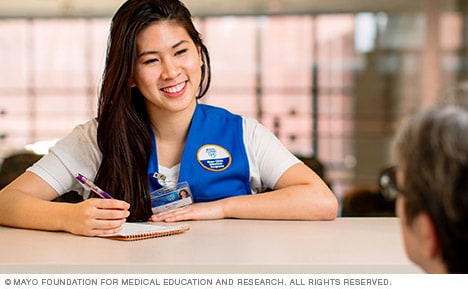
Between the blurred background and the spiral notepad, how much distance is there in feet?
31.3

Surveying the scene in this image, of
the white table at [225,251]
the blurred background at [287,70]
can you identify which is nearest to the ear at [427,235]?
the white table at [225,251]

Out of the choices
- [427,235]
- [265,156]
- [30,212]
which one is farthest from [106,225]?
[427,235]

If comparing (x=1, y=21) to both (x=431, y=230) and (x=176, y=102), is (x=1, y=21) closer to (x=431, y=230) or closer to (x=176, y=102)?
(x=176, y=102)

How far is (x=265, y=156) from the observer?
2.03 metres

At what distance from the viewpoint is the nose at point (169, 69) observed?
189 centimetres

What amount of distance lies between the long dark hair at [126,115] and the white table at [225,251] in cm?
25

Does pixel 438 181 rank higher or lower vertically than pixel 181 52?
lower

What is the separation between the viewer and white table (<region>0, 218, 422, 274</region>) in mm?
1283

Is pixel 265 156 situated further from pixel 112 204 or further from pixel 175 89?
pixel 112 204

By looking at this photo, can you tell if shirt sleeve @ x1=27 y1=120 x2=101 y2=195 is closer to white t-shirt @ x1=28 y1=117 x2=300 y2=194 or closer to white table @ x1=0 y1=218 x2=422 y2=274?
white t-shirt @ x1=28 y1=117 x2=300 y2=194

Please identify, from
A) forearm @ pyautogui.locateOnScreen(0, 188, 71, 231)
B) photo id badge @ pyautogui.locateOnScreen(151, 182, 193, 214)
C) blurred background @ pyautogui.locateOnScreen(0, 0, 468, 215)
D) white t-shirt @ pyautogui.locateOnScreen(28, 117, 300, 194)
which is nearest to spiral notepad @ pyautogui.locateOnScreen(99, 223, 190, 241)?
forearm @ pyautogui.locateOnScreen(0, 188, 71, 231)

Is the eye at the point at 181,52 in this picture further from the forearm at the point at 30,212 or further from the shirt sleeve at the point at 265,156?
the forearm at the point at 30,212

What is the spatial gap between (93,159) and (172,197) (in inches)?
9.9
